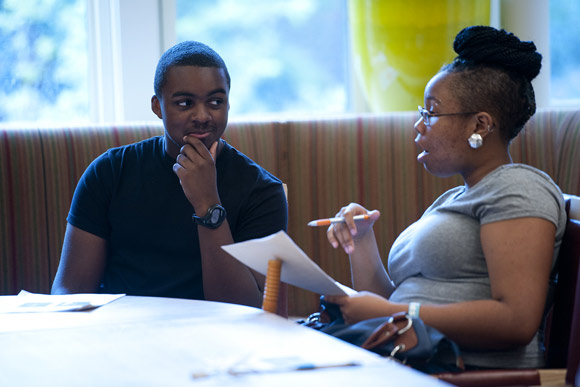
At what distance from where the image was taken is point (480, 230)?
1444 millimetres

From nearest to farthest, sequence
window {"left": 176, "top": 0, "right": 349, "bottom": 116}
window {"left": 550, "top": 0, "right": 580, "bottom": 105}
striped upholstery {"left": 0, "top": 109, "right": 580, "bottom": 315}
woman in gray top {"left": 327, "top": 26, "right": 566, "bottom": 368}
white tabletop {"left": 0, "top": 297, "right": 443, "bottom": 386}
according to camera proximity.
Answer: white tabletop {"left": 0, "top": 297, "right": 443, "bottom": 386}, woman in gray top {"left": 327, "top": 26, "right": 566, "bottom": 368}, striped upholstery {"left": 0, "top": 109, "right": 580, "bottom": 315}, window {"left": 176, "top": 0, "right": 349, "bottom": 116}, window {"left": 550, "top": 0, "right": 580, "bottom": 105}

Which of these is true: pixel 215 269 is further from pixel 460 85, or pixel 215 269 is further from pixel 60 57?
pixel 60 57

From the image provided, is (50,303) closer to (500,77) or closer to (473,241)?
(473,241)

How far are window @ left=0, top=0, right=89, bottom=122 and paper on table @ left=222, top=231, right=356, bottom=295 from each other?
186 cm

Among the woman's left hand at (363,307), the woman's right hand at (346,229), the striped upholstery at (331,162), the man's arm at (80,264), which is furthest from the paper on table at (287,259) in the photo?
the striped upholstery at (331,162)

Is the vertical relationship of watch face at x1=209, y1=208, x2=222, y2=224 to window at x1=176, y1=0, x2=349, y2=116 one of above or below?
below

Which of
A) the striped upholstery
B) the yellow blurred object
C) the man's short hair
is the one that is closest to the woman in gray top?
the man's short hair

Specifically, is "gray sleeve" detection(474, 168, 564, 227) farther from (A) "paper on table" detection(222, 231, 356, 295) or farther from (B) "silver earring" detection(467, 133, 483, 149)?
(A) "paper on table" detection(222, 231, 356, 295)

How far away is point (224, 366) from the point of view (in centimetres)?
95

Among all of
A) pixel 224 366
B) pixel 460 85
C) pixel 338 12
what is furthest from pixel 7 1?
pixel 224 366

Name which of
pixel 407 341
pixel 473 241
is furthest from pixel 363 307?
pixel 473 241

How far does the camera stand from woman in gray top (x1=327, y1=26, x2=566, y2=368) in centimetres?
133

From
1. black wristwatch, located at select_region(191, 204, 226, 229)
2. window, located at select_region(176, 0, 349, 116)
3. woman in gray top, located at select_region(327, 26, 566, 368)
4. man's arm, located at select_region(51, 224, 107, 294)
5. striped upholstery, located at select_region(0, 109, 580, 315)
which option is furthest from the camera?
window, located at select_region(176, 0, 349, 116)

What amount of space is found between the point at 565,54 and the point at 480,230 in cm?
201
